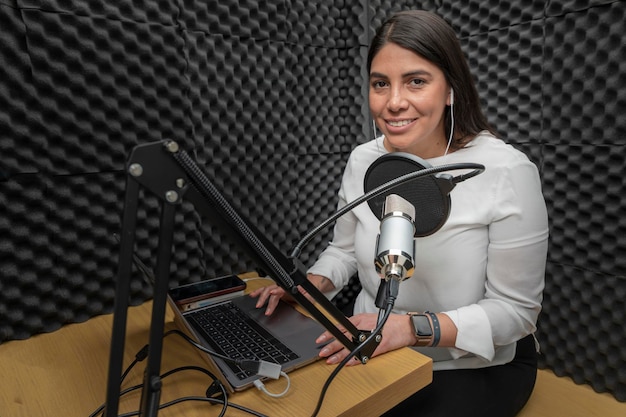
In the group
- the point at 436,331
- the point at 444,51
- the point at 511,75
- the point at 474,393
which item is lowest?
the point at 474,393

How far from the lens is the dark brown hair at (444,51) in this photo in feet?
2.97

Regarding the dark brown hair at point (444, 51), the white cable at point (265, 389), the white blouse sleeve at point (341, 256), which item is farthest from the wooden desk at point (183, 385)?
the dark brown hair at point (444, 51)

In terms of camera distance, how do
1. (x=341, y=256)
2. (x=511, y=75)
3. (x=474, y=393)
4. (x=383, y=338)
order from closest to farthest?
(x=383, y=338)
(x=474, y=393)
(x=341, y=256)
(x=511, y=75)

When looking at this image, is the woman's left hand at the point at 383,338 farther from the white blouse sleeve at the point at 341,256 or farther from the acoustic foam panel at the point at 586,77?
the acoustic foam panel at the point at 586,77

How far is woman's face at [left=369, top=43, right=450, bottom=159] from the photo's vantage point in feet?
2.98

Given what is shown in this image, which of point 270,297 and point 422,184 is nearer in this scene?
point 422,184

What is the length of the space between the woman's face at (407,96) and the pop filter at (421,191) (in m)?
0.26

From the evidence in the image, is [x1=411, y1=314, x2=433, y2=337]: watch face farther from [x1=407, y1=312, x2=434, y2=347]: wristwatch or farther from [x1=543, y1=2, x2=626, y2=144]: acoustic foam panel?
[x1=543, y1=2, x2=626, y2=144]: acoustic foam panel

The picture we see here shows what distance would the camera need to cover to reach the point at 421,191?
2.06 feet

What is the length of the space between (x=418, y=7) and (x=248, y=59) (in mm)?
779

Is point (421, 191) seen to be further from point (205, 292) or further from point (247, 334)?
point (205, 292)

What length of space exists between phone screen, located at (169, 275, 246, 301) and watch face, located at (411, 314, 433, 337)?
41cm

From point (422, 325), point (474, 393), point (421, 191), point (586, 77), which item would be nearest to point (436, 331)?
point (422, 325)

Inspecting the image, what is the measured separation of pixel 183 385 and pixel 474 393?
0.59 meters
